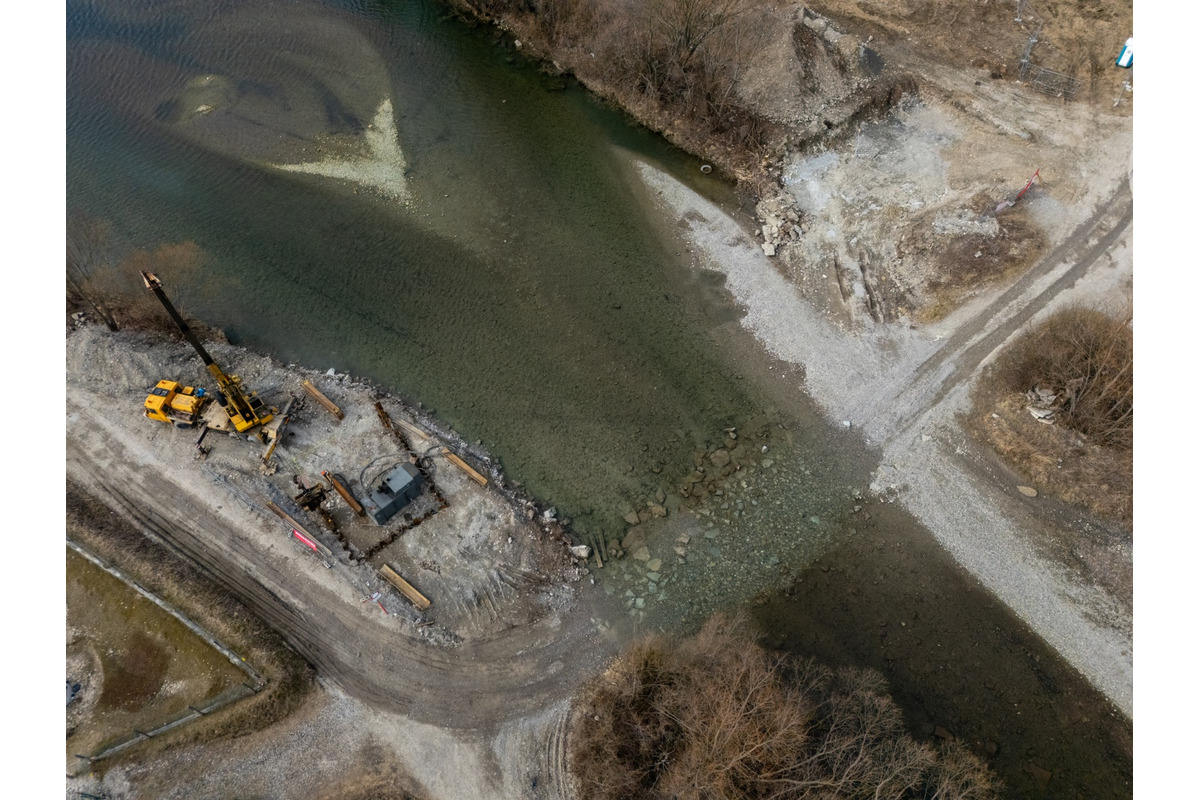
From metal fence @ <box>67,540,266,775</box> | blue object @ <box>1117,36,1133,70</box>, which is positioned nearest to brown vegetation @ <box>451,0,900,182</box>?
blue object @ <box>1117,36,1133,70</box>

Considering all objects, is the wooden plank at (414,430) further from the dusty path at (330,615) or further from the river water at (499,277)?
the dusty path at (330,615)

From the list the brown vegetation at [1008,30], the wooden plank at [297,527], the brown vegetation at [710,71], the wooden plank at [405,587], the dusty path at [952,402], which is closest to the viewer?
the wooden plank at [405,587]

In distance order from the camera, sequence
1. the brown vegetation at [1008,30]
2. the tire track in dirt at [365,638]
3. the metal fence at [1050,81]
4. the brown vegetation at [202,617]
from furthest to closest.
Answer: the brown vegetation at [1008,30] → the metal fence at [1050,81] → the tire track in dirt at [365,638] → the brown vegetation at [202,617]

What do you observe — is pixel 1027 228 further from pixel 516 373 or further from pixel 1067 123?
pixel 516 373

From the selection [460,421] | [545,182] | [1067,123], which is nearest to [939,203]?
[1067,123]

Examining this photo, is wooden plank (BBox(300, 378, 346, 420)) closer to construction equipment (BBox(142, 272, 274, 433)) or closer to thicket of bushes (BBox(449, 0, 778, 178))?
construction equipment (BBox(142, 272, 274, 433))

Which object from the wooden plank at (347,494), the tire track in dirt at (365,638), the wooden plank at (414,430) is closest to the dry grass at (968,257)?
the tire track in dirt at (365,638)

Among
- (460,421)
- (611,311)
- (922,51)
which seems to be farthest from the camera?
(922,51)

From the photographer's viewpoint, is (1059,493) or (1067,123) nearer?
(1059,493)
